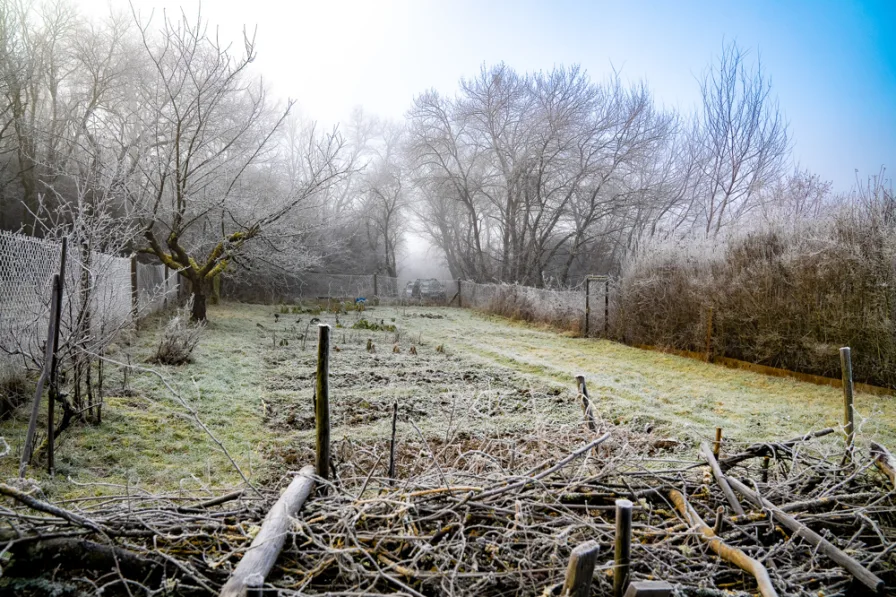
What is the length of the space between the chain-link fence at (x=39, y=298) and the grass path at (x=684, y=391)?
4.59 metres

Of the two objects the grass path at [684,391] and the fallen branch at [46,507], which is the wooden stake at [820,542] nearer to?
the grass path at [684,391]

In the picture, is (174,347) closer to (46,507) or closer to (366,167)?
(46,507)

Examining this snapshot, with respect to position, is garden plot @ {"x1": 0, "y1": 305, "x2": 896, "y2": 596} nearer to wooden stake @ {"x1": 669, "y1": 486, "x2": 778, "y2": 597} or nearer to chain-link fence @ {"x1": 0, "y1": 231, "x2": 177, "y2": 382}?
wooden stake @ {"x1": 669, "y1": 486, "x2": 778, "y2": 597}

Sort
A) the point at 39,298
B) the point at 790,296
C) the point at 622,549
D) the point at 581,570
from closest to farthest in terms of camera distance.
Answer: the point at 581,570 < the point at 622,549 < the point at 39,298 < the point at 790,296

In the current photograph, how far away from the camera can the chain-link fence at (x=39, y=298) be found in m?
4.28

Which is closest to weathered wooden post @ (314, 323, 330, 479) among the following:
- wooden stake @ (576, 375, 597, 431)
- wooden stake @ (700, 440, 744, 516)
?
wooden stake @ (576, 375, 597, 431)

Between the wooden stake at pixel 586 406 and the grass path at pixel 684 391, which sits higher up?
the wooden stake at pixel 586 406

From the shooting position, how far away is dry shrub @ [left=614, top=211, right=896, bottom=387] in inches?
276

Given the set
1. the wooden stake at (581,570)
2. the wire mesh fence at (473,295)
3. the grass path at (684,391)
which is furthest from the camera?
the wire mesh fence at (473,295)

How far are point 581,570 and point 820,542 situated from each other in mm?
1167

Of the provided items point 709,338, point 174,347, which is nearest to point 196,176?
point 174,347

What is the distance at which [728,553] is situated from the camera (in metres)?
2.15

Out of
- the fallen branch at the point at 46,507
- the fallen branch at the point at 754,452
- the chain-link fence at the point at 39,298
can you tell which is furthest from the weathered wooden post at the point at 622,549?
the chain-link fence at the point at 39,298

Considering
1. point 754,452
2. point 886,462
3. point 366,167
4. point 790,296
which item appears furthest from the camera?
point 366,167
